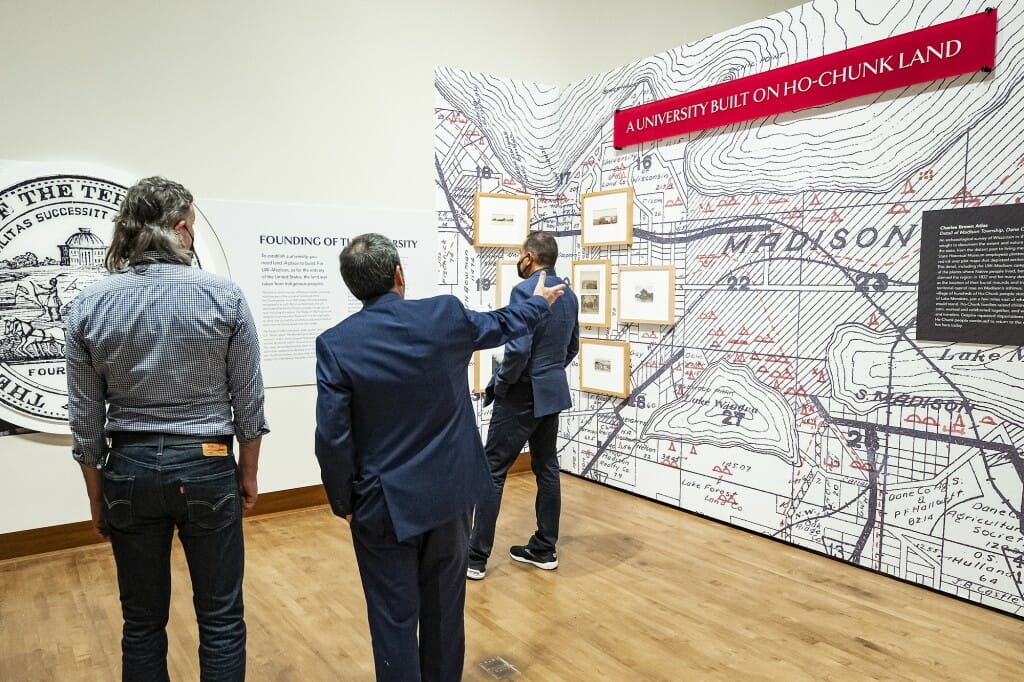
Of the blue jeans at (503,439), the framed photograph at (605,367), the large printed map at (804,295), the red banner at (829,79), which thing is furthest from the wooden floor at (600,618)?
the red banner at (829,79)

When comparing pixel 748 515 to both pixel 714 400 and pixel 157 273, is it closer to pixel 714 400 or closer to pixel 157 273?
pixel 714 400

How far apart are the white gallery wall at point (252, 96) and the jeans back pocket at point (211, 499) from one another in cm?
253

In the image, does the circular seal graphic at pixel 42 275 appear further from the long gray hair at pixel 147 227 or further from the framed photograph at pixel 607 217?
the framed photograph at pixel 607 217

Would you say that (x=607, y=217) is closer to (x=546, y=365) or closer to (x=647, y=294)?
(x=647, y=294)

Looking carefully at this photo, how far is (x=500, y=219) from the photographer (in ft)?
18.5

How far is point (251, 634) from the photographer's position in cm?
312

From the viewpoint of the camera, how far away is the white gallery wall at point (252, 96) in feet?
13.0

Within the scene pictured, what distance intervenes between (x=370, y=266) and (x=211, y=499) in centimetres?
79

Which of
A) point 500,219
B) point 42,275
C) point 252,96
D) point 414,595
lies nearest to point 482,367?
point 500,219

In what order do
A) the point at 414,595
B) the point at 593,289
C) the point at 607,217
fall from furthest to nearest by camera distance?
the point at 593,289 → the point at 607,217 → the point at 414,595

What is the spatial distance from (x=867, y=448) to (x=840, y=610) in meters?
0.88

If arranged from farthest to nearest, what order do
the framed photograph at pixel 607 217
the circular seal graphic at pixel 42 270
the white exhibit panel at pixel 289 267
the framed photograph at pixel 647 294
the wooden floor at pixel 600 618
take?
1. the framed photograph at pixel 607 217
2. the framed photograph at pixel 647 294
3. the white exhibit panel at pixel 289 267
4. the circular seal graphic at pixel 42 270
5. the wooden floor at pixel 600 618

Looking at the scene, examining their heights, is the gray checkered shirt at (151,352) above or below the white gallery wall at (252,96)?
below

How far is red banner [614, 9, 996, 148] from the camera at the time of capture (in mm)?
3357
